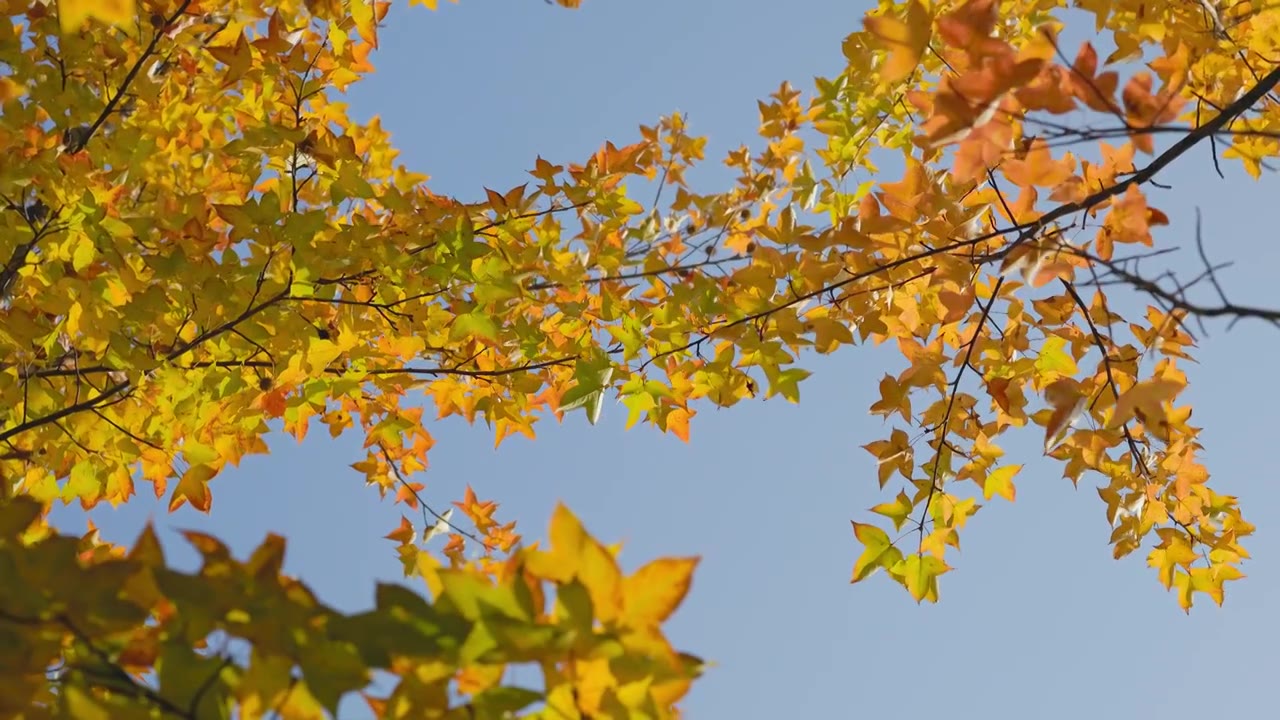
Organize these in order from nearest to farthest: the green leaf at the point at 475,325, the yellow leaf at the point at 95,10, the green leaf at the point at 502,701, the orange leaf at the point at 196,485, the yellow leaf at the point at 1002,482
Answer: the green leaf at the point at 502,701 → the yellow leaf at the point at 95,10 → the orange leaf at the point at 196,485 → the green leaf at the point at 475,325 → the yellow leaf at the point at 1002,482

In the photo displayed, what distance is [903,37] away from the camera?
4.56 ft

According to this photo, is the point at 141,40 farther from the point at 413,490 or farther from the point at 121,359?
the point at 413,490

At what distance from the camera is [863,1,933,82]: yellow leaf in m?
1.36

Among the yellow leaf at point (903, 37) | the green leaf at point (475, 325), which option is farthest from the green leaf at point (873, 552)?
the yellow leaf at point (903, 37)

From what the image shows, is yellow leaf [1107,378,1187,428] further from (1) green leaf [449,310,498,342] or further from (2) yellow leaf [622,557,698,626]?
(1) green leaf [449,310,498,342]

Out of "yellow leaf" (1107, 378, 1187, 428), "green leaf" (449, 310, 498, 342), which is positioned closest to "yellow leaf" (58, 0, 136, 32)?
"green leaf" (449, 310, 498, 342)

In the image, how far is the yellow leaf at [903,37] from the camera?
1.36 meters

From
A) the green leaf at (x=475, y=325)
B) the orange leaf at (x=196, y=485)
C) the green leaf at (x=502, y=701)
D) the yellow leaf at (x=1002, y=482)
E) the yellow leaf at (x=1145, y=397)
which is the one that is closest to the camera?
the green leaf at (x=502, y=701)

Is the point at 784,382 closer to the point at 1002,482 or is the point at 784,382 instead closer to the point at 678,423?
the point at 678,423

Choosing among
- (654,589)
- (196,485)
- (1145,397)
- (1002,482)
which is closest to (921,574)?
(1002,482)

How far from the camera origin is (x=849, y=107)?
2.93 metres

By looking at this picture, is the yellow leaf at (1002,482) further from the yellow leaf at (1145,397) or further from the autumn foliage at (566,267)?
the yellow leaf at (1145,397)

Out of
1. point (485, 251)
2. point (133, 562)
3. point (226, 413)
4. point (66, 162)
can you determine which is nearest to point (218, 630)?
point (133, 562)

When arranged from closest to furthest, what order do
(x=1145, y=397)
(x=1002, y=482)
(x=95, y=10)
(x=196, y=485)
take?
1. (x=95, y=10)
2. (x=1145, y=397)
3. (x=196, y=485)
4. (x=1002, y=482)
